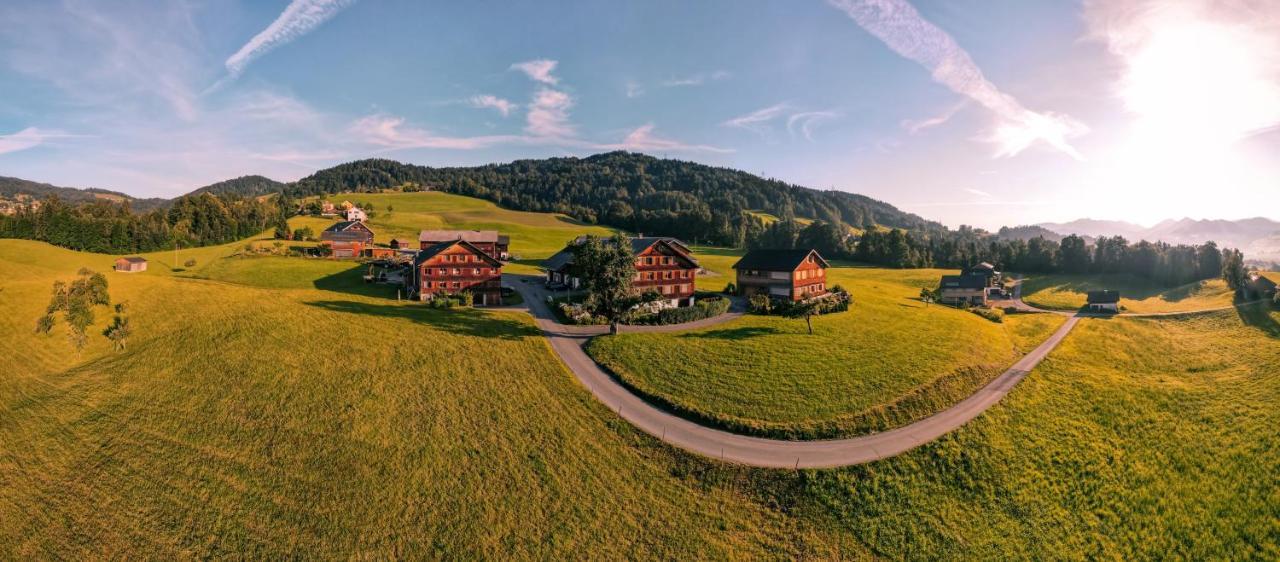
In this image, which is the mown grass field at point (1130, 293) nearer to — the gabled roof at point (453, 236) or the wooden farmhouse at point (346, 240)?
the gabled roof at point (453, 236)

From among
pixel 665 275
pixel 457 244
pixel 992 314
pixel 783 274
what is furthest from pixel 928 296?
pixel 457 244

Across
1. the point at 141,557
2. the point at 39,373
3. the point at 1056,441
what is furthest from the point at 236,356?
the point at 1056,441

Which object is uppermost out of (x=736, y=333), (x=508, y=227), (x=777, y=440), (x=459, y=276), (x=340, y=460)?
(x=508, y=227)

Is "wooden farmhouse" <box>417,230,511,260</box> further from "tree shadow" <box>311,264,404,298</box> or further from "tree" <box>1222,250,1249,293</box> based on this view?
"tree" <box>1222,250,1249,293</box>

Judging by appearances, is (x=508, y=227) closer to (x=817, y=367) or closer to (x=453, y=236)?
(x=453, y=236)

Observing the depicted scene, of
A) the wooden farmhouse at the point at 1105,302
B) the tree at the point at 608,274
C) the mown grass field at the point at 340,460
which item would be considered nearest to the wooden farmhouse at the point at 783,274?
the tree at the point at 608,274

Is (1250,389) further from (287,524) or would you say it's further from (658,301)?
(287,524)
